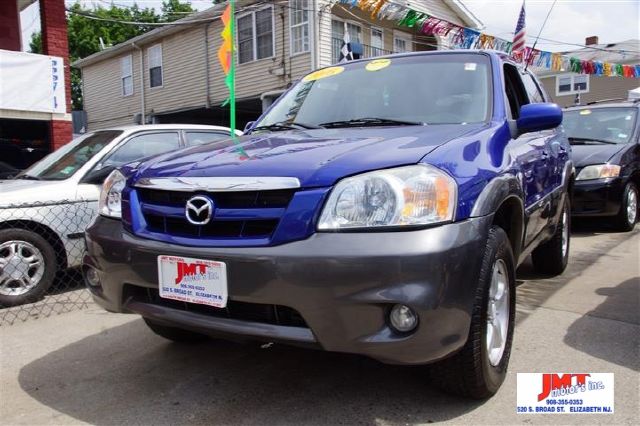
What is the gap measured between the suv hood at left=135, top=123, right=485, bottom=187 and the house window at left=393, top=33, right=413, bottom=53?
1446cm

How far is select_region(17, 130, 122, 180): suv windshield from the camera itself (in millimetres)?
4949

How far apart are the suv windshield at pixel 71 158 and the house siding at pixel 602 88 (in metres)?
22.5

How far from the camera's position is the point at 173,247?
229 cm

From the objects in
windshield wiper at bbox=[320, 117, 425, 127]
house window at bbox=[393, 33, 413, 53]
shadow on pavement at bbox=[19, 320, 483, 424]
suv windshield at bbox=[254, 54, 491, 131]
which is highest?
house window at bbox=[393, 33, 413, 53]

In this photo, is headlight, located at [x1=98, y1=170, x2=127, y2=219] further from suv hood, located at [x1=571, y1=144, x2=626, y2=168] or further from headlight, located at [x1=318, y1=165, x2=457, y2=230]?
suv hood, located at [x1=571, y1=144, x2=626, y2=168]

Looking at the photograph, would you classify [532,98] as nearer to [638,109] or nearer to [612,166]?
[612,166]

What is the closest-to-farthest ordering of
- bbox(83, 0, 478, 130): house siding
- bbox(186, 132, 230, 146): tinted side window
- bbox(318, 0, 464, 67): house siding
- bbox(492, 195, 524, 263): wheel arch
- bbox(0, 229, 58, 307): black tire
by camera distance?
bbox(492, 195, 524, 263): wheel arch → bbox(0, 229, 58, 307): black tire → bbox(186, 132, 230, 146): tinted side window → bbox(318, 0, 464, 67): house siding → bbox(83, 0, 478, 130): house siding

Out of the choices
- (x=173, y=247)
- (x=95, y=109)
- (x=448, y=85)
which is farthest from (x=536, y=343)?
(x=95, y=109)

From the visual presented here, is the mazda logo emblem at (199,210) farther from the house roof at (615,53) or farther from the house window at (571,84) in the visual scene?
the house window at (571,84)

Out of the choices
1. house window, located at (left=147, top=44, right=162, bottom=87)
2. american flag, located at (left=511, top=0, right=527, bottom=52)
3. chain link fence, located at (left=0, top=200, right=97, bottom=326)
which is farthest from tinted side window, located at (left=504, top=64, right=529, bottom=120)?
house window, located at (left=147, top=44, right=162, bottom=87)

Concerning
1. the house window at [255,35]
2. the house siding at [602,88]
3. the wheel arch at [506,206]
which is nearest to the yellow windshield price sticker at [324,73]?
the wheel arch at [506,206]

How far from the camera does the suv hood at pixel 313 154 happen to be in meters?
2.21

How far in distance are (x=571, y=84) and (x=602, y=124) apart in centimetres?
1995

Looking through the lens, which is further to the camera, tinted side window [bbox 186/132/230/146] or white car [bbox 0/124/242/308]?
tinted side window [bbox 186/132/230/146]
